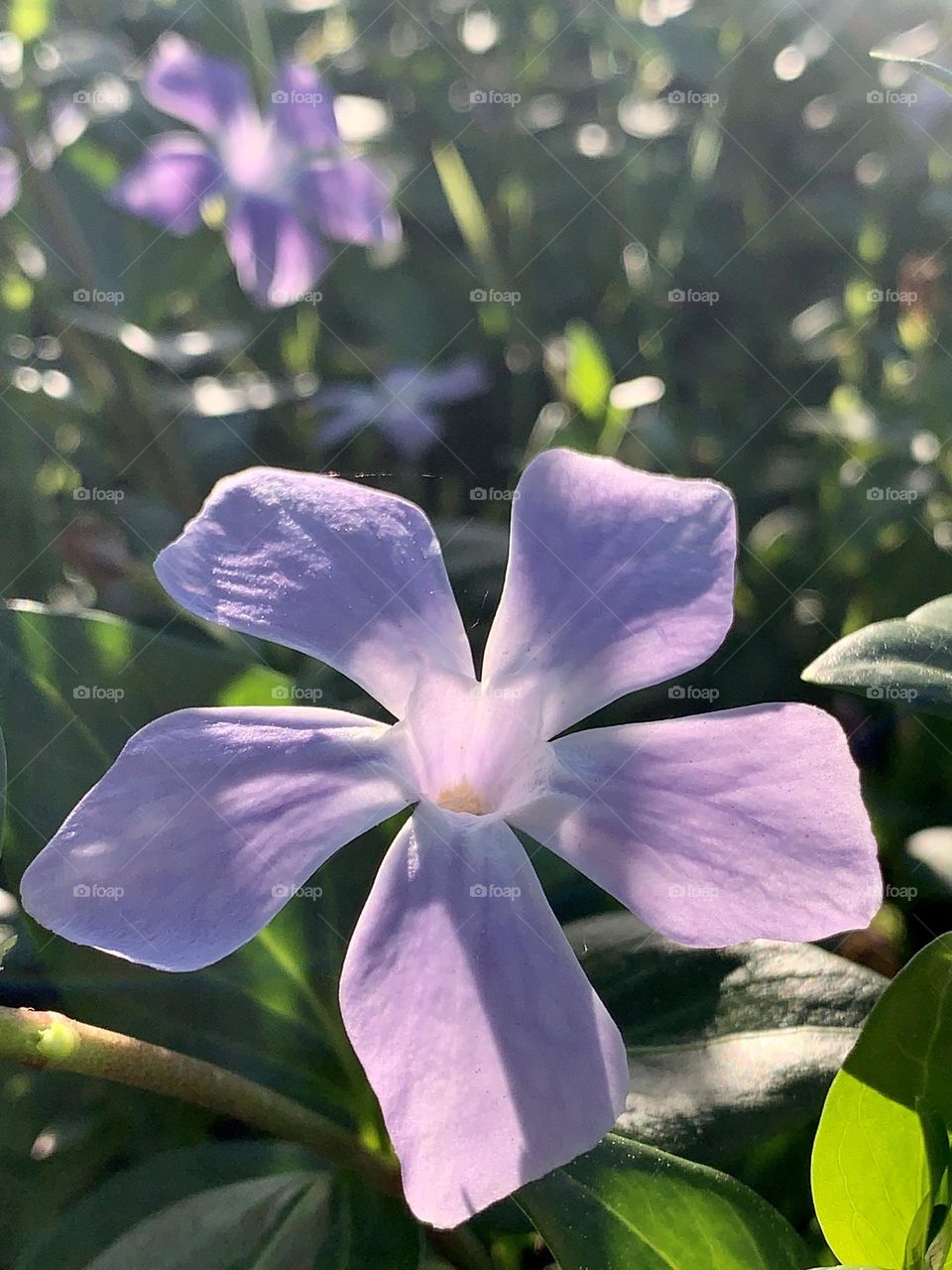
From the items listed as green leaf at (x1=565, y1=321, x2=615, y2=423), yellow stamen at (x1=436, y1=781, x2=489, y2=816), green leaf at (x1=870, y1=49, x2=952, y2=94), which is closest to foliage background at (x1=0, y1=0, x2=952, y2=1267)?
green leaf at (x1=565, y1=321, x2=615, y2=423)

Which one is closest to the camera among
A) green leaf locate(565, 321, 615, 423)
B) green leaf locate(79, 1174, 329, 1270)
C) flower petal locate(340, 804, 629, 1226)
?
flower petal locate(340, 804, 629, 1226)

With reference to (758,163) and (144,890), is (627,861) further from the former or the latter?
(758,163)

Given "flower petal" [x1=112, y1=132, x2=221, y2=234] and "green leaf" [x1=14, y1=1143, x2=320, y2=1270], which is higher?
"flower petal" [x1=112, y1=132, x2=221, y2=234]

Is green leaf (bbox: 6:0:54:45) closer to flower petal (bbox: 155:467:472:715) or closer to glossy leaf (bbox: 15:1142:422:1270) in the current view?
flower petal (bbox: 155:467:472:715)

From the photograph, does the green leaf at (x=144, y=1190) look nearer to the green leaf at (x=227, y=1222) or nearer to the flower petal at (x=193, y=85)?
the green leaf at (x=227, y=1222)

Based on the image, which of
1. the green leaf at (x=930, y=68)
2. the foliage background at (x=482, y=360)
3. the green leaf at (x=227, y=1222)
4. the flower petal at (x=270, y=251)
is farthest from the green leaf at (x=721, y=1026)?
the flower petal at (x=270, y=251)

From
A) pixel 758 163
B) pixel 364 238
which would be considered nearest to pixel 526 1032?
pixel 364 238
